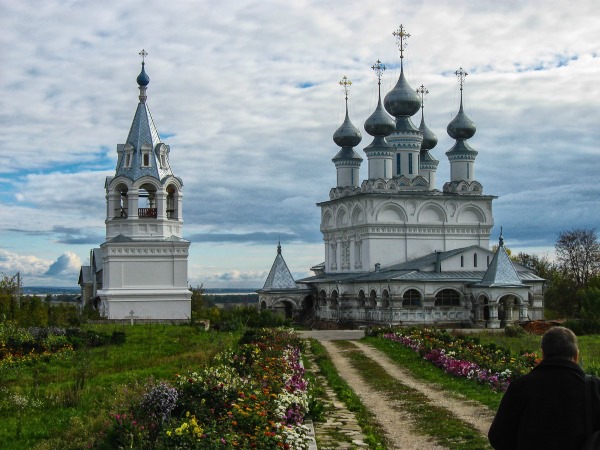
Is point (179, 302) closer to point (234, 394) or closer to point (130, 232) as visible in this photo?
point (130, 232)

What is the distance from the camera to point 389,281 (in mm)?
30906

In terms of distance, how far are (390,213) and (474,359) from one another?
20978mm

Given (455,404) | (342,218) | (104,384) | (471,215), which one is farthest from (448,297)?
(104,384)

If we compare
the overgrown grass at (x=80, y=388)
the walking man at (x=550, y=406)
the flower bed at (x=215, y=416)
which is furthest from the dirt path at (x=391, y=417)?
the walking man at (x=550, y=406)

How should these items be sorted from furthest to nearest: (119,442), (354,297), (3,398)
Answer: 1. (354,297)
2. (3,398)
3. (119,442)

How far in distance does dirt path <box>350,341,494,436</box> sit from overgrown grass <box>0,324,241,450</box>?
3157mm

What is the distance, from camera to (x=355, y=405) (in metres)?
10.7

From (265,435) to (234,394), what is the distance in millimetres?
1028

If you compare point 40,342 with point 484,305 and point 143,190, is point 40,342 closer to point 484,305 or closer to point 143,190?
point 143,190

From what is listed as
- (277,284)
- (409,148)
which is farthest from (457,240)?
(277,284)

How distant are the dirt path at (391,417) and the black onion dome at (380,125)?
2114 cm

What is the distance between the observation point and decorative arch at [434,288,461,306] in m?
31.7

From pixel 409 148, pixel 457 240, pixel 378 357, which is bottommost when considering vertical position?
pixel 378 357

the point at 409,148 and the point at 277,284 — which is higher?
the point at 409,148
